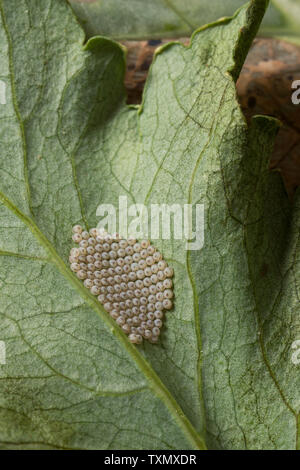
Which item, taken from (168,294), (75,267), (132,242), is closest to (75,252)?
(75,267)

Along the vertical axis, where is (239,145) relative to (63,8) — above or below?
below

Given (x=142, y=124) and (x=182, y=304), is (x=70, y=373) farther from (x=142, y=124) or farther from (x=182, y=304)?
(x=142, y=124)

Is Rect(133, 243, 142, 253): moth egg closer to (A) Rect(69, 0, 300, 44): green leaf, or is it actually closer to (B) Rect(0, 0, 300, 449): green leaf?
(B) Rect(0, 0, 300, 449): green leaf

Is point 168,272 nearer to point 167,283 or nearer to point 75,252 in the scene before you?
point 167,283

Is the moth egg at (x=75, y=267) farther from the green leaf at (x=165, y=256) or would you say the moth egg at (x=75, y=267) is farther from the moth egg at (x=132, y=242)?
the moth egg at (x=132, y=242)

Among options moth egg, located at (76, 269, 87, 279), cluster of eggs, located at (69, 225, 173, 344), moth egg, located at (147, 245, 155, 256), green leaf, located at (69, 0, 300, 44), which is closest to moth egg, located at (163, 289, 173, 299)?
cluster of eggs, located at (69, 225, 173, 344)

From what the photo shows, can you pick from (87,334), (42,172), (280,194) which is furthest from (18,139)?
(280,194)
